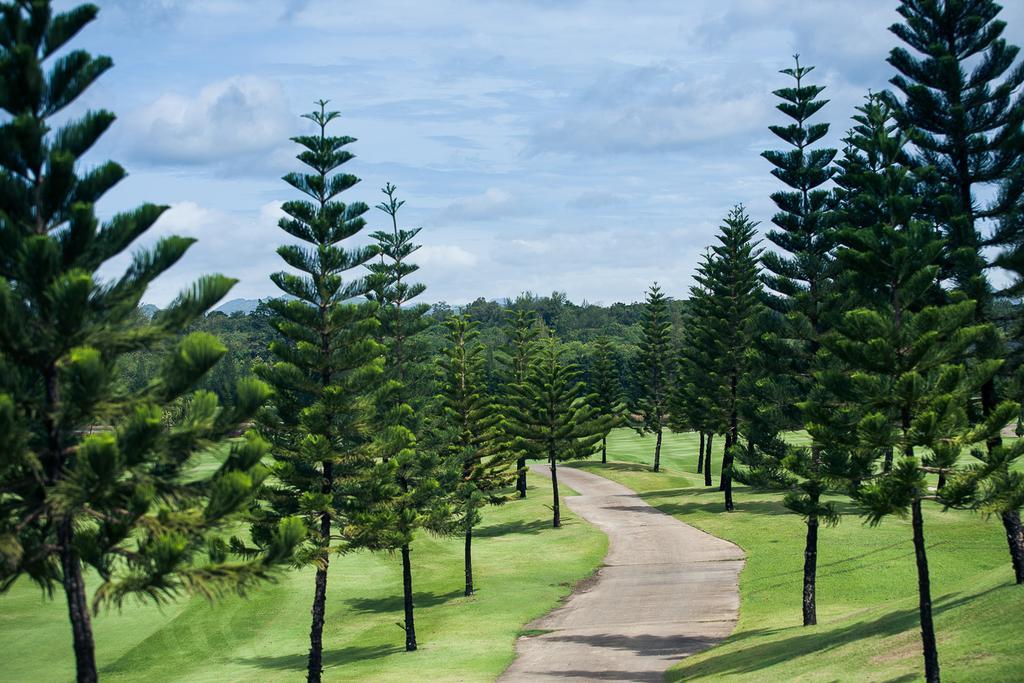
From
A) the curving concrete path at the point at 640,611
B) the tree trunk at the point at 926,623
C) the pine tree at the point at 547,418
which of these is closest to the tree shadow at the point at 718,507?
the curving concrete path at the point at 640,611

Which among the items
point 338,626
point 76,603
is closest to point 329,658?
→ point 338,626

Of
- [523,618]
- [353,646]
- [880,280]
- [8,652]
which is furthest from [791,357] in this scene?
[8,652]

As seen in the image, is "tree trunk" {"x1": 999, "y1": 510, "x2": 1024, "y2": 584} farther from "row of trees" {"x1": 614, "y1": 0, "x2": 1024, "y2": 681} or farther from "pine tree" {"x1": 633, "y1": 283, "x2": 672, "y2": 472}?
"pine tree" {"x1": 633, "y1": 283, "x2": 672, "y2": 472}

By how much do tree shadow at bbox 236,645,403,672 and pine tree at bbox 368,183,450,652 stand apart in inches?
31.9

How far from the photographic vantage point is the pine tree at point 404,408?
2227cm

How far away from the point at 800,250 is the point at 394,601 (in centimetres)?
1619

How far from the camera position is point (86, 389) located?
29.8 feet

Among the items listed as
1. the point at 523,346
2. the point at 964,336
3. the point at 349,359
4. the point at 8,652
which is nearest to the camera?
the point at 964,336

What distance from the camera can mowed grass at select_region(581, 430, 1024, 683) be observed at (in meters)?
14.6

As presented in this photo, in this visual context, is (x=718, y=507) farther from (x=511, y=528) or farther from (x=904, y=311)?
(x=904, y=311)

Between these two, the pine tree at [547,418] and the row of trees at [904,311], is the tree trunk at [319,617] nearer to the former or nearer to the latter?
the row of trees at [904,311]

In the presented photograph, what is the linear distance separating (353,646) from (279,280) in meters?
10.2

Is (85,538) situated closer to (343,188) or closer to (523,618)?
(343,188)

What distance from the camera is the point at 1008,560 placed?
25188mm
